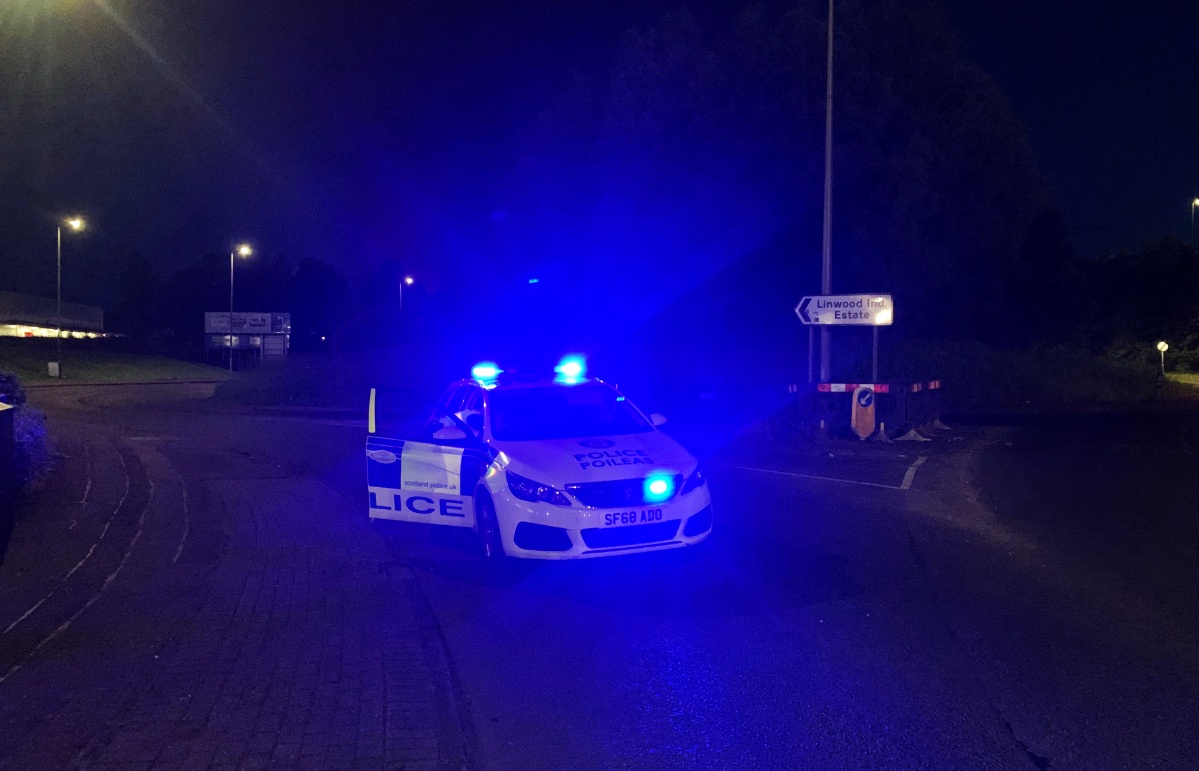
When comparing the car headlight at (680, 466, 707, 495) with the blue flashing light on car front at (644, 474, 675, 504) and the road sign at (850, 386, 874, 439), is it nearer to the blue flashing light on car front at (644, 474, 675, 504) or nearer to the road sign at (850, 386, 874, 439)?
the blue flashing light on car front at (644, 474, 675, 504)

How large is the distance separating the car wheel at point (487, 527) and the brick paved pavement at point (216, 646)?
75cm

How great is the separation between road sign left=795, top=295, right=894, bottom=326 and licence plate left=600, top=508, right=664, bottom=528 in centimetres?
1350

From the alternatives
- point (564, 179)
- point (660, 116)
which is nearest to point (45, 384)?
point (564, 179)

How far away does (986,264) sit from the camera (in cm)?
4103

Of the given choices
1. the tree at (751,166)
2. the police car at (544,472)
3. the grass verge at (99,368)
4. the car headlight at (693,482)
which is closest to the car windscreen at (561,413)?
the police car at (544,472)

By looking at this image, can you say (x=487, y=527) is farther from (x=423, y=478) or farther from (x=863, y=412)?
(x=863, y=412)

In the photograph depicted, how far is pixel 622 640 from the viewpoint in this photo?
6602 millimetres

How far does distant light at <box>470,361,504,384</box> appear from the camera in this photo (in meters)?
10.2

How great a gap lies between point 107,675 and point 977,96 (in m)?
39.3

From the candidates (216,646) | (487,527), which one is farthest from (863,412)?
(216,646)

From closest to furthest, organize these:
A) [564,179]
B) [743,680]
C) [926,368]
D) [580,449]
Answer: [743,680]
[580,449]
[926,368]
[564,179]

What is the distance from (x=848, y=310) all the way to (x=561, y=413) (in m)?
12.5

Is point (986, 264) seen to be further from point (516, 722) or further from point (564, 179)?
point (516, 722)

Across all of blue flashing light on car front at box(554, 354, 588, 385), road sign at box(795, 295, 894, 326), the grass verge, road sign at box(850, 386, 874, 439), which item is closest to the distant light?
blue flashing light on car front at box(554, 354, 588, 385)
